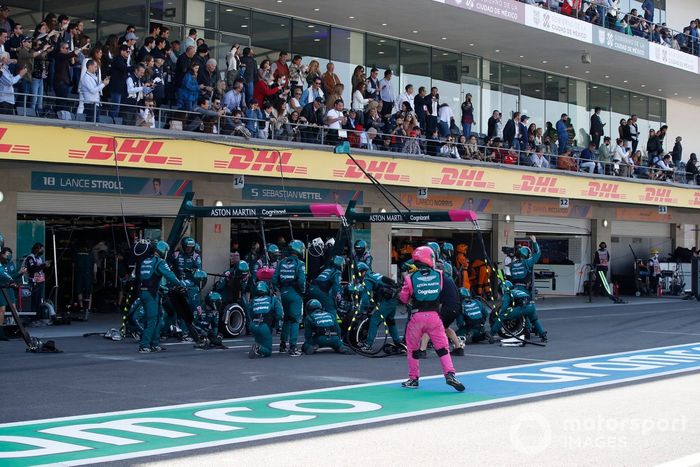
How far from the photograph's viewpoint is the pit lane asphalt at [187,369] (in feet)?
36.1

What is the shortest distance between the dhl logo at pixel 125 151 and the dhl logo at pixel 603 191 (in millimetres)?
15931

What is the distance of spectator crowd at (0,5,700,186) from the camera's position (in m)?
19.2

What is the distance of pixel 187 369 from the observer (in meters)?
13.9

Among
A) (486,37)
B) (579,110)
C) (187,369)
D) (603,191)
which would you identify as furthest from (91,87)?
(579,110)

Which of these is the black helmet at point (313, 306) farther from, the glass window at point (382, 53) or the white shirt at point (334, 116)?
the glass window at point (382, 53)

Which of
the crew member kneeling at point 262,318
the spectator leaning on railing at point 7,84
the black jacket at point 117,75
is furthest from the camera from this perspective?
the black jacket at point 117,75

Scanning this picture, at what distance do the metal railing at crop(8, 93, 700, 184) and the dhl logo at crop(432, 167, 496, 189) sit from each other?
40 centimetres

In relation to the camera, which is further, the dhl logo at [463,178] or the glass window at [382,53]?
the glass window at [382,53]

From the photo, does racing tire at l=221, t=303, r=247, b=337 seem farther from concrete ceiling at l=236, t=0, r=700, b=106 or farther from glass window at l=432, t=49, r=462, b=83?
glass window at l=432, t=49, r=462, b=83

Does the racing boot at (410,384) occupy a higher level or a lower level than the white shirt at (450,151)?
lower

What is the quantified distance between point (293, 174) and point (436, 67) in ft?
39.0

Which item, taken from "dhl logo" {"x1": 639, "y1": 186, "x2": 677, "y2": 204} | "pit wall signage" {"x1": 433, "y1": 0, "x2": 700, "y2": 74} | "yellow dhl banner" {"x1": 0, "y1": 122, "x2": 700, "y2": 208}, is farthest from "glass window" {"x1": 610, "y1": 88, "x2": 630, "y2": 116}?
"yellow dhl banner" {"x1": 0, "y1": 122, "x2": 700, "y2": 208}

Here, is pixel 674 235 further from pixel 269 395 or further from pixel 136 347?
pixel 269 395

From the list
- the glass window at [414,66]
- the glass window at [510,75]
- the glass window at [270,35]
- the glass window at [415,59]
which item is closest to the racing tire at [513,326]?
the glass window at [270,35]
